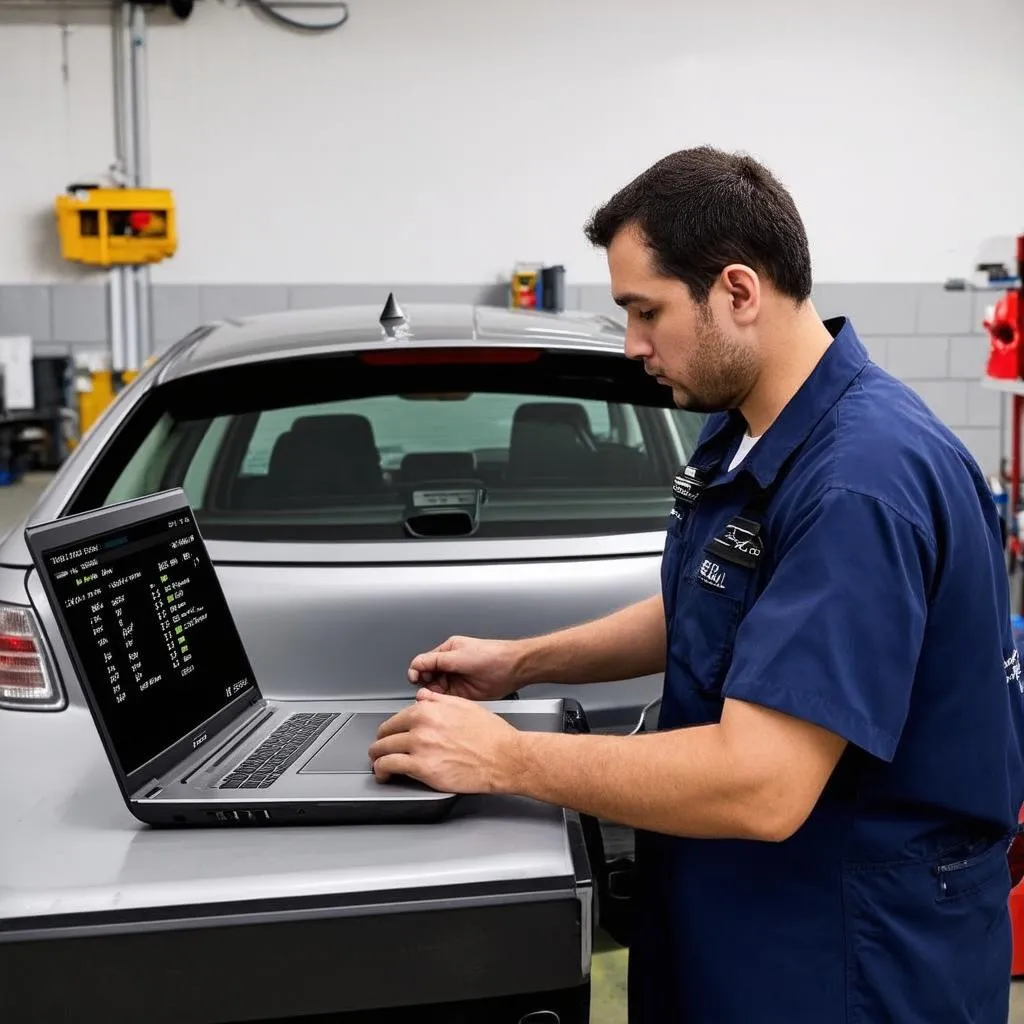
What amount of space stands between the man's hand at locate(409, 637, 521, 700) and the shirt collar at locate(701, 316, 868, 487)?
45 cm

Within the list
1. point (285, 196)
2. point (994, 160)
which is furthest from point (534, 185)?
point (994, 160)

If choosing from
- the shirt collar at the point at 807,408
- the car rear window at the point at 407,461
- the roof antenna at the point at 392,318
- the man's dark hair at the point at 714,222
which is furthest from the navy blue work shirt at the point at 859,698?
the roof antenna at the point at 392,318

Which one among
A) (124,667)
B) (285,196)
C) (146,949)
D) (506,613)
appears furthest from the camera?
(285,196)

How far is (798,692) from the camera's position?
3.36 ft

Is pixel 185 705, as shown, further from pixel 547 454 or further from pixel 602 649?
pixel 547 454

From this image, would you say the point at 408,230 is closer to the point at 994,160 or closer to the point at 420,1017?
the point at 994,160

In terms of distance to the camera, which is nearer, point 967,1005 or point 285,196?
point 967,1005

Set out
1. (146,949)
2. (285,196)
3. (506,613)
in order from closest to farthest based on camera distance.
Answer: (146,949) → (506,613) → (285,196)

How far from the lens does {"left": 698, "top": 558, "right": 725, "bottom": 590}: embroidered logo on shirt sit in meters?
1.20

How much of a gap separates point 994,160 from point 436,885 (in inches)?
323

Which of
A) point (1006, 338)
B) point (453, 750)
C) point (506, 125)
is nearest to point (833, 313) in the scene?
point (506, 125)

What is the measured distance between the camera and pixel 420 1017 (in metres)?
1.23

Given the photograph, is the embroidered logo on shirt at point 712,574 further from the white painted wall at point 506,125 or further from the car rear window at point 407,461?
the white painted wall at point 506,125

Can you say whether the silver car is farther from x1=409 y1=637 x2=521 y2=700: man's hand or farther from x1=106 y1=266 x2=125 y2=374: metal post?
x1=106 y1=266 x2=125 y2=374: metal post
